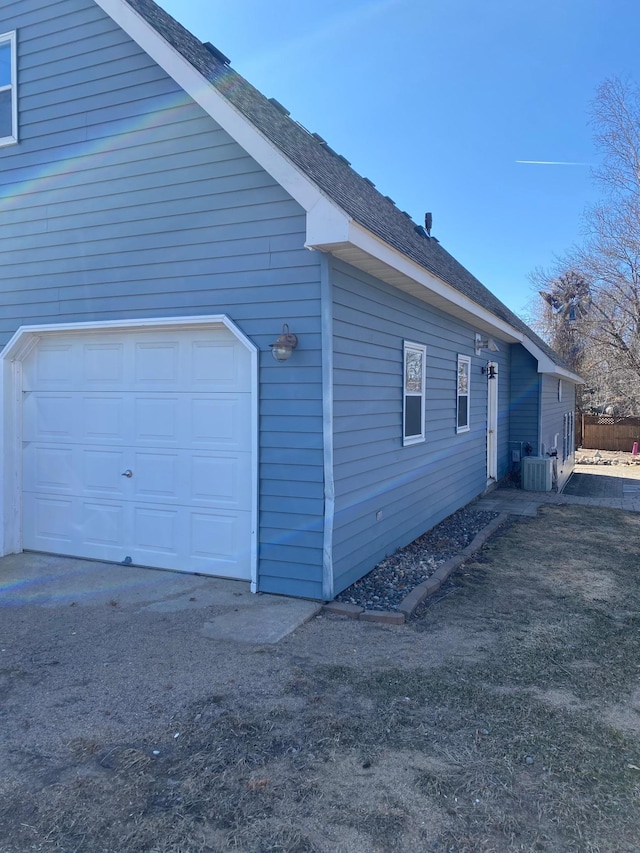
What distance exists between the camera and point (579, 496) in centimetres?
1228

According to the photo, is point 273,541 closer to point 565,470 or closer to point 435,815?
point 435,815

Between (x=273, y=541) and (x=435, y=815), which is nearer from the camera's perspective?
(x=435, y=815)

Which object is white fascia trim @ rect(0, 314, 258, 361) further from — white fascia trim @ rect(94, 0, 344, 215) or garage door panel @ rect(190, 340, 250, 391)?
white fascia trim @ rect(94, 0, 344, 215)

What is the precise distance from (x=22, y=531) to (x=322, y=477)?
12.6ft

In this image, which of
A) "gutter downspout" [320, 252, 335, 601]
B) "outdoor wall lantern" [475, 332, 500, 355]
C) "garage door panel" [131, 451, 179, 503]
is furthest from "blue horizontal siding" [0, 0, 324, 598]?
"outdoor wall lantern" [475, 332, 500, 355]

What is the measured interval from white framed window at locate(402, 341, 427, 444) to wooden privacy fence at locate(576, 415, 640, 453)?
68.1 feet

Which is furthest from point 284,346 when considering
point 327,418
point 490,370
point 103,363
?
point 490,370

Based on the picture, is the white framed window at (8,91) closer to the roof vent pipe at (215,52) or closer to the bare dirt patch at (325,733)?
the roof vent pipe at (215,52)

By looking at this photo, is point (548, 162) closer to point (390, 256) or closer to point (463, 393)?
point (463, 393)

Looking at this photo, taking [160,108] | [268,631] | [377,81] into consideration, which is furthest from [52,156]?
[377,81]

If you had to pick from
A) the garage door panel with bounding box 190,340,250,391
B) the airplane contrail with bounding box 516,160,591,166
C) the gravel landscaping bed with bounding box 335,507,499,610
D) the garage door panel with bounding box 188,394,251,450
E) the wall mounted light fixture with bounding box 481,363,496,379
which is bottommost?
the gravel landscaping bed with bounding box 335,507,499,610

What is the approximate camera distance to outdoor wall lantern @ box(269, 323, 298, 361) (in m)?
4.85

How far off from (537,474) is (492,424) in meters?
1.54

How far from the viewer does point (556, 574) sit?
244 inches
